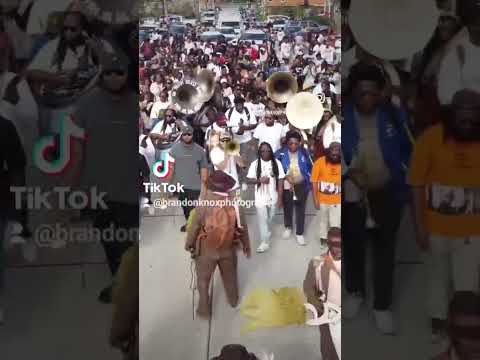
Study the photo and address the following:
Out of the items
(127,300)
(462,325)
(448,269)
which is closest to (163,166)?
(127,300)

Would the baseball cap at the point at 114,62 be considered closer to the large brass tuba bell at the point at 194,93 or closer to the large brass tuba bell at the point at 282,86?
the large brass tuba bell at the point at 194,93

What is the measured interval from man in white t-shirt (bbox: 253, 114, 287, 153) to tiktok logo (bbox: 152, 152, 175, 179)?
1.21ft

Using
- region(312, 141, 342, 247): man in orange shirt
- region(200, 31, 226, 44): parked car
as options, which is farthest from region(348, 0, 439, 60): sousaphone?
Result: region(200, 31, 226, 44): parked car

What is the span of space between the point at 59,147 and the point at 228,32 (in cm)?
85

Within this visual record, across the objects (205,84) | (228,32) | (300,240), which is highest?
(228,32)

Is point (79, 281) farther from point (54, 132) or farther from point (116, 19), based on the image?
point (116, 19)

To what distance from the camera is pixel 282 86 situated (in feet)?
8.24

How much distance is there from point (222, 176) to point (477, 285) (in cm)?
118

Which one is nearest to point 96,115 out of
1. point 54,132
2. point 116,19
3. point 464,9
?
point 54,132

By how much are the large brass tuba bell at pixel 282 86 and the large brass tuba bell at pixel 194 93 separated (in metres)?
0.24

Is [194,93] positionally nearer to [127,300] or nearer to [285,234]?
[285,234]

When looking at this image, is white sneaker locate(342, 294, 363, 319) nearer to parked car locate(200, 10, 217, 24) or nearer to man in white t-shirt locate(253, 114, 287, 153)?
man in white t-shirt locate(253, 114, 287, 153)

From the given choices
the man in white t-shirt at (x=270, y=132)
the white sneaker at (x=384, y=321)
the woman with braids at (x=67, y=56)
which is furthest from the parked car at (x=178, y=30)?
the white sneaker at (x=384, y=321)

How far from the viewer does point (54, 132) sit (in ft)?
8.27
